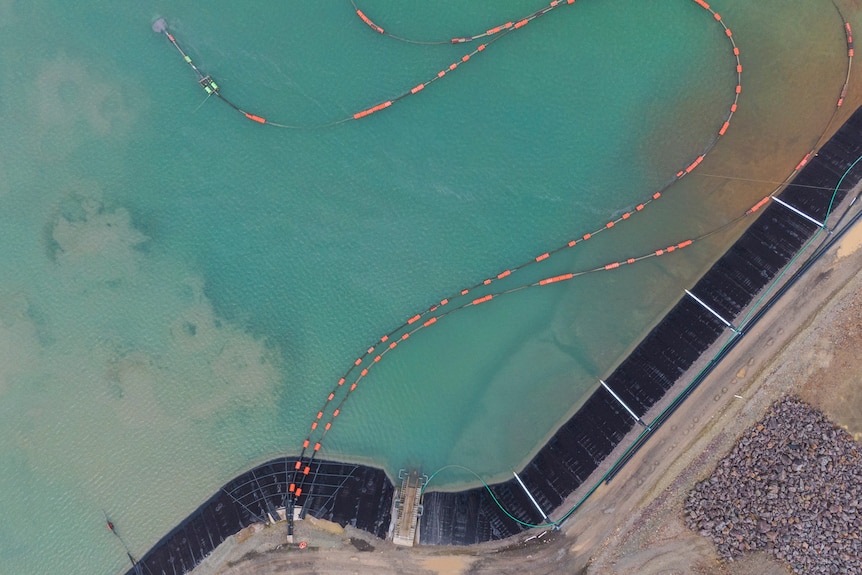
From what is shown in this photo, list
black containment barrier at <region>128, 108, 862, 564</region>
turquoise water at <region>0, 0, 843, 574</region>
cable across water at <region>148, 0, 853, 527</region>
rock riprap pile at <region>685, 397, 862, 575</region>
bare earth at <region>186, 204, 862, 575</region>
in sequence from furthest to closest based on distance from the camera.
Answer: turquoise water at <region>0, 0, 843, 574</region> → cable across water at <region>148, 0, 853, 527</region> → black containment barrier at <region>128, 108, 862, 564</region> → bare earth at <region>186, 204, 862, 575</region> → rock riprap pile at <region>685, 397, 862, 575</region>

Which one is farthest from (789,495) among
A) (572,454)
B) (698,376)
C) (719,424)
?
(572,454)

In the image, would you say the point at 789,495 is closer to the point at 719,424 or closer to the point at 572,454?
the point at 719,424

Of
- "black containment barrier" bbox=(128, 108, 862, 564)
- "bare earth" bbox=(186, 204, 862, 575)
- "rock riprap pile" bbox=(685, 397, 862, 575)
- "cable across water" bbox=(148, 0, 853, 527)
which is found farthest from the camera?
"cable across water" bbox=(148, 0, 853, 527)

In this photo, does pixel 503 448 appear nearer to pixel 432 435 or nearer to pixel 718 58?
pixel 432 435

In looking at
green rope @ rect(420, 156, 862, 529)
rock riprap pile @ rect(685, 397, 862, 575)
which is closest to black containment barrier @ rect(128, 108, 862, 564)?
green rope @ rect(420, 156, 862, 529)

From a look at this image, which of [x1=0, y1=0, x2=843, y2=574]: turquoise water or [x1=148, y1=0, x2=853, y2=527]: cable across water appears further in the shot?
[x1=0, y1=0, x2=843, y2=574]: turquoise water

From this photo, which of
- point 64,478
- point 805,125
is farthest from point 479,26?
point 64,478

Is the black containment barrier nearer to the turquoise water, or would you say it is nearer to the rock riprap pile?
the turquoise water
